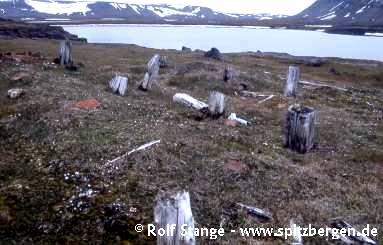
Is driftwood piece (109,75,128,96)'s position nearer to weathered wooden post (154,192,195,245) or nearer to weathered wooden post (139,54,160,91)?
weathered wooden post (139,54,160,91)

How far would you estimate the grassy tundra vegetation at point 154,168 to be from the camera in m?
12.5

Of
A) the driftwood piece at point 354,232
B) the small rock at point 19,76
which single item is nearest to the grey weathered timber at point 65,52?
the small rock at point 19,76

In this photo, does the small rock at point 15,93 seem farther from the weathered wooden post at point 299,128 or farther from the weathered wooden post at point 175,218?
the weathered wooden post at point 175,218

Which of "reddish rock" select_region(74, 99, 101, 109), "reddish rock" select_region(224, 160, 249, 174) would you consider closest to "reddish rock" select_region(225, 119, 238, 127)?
"reddish rock" select_region(224, 160, 249, 174)

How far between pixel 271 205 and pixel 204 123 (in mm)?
8415

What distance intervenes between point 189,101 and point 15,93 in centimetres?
962

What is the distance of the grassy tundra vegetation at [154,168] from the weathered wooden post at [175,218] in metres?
2.45

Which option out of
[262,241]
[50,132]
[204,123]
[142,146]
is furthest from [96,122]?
[262,241]

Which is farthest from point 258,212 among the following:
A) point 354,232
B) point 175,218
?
point 175,218

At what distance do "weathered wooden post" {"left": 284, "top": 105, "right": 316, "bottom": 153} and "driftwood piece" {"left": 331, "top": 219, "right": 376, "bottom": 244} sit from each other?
6177 millimetres

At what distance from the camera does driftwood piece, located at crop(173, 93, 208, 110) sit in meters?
24.7

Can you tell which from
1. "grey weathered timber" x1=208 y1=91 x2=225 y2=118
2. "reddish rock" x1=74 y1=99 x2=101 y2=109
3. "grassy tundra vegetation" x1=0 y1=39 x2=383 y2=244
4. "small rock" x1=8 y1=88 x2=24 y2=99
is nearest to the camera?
"grassy tundra vegetation" x1=0 y1=39 x2=383 y2=244

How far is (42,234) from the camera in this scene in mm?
11734

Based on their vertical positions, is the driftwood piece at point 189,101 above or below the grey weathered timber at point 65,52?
below
